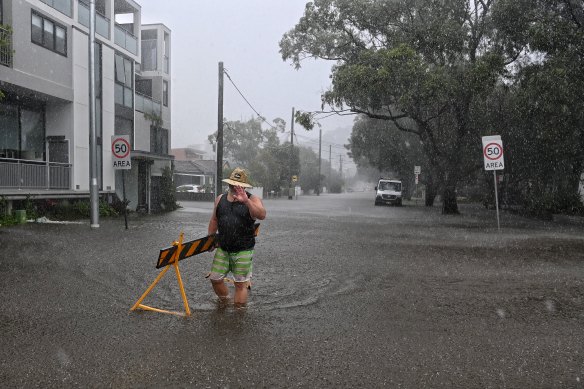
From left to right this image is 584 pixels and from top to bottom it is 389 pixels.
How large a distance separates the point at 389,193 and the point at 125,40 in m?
23.2

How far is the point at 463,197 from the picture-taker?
56562 millimetres

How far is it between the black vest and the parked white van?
113 ft

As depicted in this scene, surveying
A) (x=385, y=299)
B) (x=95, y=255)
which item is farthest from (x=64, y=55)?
(x=385, y=299)

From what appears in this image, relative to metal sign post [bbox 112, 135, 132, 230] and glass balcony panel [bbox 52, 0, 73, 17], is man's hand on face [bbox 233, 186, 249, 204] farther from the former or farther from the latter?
glass balcony panel [bbox 52, 0, 73, 17]

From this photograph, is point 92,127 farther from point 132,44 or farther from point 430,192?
point 430,192

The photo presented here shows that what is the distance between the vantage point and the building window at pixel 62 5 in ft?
58.5

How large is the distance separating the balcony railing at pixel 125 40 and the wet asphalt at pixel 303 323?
14297 mm

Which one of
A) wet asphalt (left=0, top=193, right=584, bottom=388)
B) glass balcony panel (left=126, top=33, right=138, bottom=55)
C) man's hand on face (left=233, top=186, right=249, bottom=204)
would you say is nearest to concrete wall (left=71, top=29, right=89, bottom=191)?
glass balcony panel (left=126, top=33, right=138, bottom=55)

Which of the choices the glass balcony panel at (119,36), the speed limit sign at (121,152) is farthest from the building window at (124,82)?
the speed limit sign at (121,152)

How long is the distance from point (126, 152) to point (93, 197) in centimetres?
→ 165

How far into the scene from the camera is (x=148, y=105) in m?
25.4

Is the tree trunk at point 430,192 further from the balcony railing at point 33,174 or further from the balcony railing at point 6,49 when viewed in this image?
the balcony railing at point 6,49

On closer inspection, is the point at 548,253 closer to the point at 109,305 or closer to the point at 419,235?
the point at 419,235

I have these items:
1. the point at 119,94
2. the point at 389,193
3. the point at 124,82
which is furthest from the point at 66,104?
the point at 389,193
